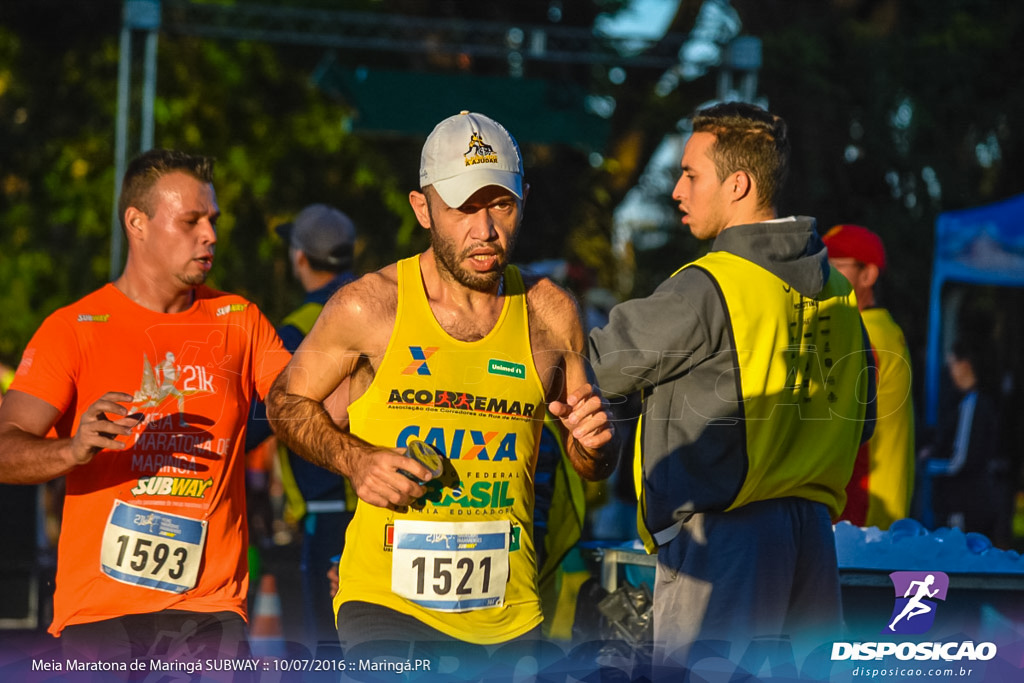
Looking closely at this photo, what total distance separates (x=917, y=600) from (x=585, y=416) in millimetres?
1702

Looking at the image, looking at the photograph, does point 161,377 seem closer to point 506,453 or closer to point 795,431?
point 506,453

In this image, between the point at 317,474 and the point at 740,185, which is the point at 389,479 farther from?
the point at 317,474

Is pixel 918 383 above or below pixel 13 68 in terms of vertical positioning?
below

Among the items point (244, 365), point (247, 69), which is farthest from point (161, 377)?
point (247, 69)

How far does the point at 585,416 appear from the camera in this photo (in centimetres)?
289

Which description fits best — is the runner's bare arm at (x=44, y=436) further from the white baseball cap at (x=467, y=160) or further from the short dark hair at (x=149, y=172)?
the white baseball cap at (x=467, y=160)

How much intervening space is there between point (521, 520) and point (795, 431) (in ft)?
2.77

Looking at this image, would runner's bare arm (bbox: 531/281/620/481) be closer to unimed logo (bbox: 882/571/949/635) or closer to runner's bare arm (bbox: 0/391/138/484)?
runner's bare arm (bbox: 0/391/138/484)

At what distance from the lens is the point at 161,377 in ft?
11.5

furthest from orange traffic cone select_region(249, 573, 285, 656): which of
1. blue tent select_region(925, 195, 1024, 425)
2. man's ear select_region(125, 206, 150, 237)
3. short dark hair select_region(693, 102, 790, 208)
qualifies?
blue tent select_region(925, 195, 1024, 425)

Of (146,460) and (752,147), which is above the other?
(752,147)

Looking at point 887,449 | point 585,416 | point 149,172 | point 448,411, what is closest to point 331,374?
point 448,411

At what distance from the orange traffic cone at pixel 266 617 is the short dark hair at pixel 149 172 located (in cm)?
257

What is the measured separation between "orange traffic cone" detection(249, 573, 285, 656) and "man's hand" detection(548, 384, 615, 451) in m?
3.17
